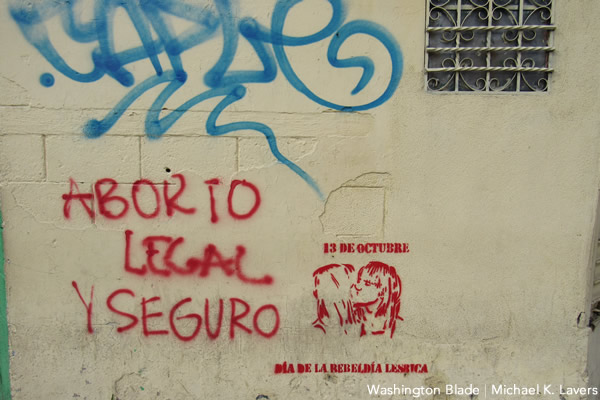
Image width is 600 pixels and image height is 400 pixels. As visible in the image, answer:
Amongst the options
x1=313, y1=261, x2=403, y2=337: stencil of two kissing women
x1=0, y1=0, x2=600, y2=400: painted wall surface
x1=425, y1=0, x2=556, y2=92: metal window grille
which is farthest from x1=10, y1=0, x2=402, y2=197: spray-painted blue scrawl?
x1=313, y1=261, x2=403, y2=337: stencil of two kissing women

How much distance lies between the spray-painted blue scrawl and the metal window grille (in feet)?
0.88

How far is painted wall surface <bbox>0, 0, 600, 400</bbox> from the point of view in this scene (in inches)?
101

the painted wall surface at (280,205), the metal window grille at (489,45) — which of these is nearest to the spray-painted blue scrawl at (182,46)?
the painted wall surface at (280,205)

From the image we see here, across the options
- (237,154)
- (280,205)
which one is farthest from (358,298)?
(237,154)

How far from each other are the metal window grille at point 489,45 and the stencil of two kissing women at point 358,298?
46.4 inches

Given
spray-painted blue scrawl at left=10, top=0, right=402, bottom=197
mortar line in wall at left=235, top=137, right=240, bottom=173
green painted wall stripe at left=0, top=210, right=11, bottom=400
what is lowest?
green painted wall stripe at left=0, top=210, right=11, bottom=400

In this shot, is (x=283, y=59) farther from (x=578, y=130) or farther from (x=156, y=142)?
(x=578, y=130)

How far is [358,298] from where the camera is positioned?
270 cm

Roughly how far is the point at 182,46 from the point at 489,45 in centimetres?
178

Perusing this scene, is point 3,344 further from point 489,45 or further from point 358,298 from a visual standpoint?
point 489,45

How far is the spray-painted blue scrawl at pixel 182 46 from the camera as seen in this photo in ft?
8.34

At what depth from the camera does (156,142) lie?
2.61 metres

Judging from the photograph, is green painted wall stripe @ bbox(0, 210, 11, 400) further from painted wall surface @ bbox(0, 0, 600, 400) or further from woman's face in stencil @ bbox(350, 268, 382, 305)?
woman's face in stencil @ bbox(350, 268, 382, 305)

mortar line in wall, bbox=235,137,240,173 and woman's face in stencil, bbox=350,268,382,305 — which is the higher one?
mortar line in wall, bbox=235,137,240,173
